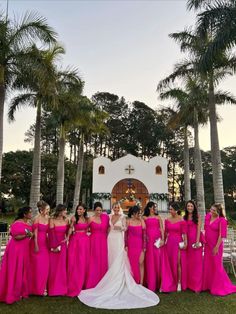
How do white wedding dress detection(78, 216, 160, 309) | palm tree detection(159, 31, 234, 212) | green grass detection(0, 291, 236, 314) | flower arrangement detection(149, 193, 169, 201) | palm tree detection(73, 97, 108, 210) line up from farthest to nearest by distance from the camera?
flower arrangement detection(149, 193, 169, 201) → palm tree detection(73, 97, 108, 210) → palm tree detection(159, 31, 234, 212) → white wedding dress detection(78, 216, 160, 309) → green grass detection(0, 291, 236, 314)

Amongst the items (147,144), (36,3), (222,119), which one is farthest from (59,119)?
(147,144)

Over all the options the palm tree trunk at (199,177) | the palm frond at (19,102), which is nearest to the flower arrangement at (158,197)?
the palm tree trunk at (199,177)

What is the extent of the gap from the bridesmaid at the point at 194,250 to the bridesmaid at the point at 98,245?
1.63 m

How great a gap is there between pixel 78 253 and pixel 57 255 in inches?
15.5

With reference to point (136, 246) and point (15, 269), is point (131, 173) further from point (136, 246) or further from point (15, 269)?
point (15, 269)

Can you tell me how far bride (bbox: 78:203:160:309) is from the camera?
15.9 feet

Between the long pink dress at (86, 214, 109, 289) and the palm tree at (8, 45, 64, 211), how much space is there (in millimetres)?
7262

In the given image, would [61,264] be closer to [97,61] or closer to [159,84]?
[97,61]

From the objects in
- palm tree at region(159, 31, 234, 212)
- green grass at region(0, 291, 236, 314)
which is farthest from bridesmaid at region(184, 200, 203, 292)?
palm tree at region(159, 31, 234, 212)

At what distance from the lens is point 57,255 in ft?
17.9

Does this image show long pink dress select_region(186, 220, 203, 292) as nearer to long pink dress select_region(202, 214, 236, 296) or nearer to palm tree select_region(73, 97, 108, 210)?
long pink dress select_region(202, 214, 236, 296)

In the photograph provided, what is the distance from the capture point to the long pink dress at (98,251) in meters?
5.61

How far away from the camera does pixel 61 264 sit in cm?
542

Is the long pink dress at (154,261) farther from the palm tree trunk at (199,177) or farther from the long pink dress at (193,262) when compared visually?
the palm tree trunk at (199,177)
